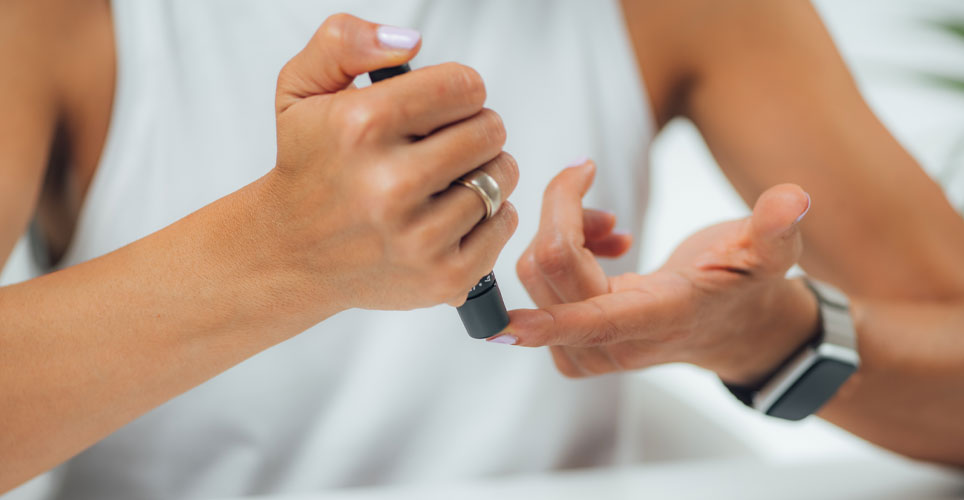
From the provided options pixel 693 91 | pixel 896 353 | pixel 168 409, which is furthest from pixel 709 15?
pixel 168 409

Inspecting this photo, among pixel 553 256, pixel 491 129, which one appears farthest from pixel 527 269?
pixel 491 129

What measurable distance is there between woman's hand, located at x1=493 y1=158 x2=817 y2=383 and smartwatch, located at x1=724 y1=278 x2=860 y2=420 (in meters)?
0.03

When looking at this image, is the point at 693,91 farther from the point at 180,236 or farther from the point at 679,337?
the point at 180,236

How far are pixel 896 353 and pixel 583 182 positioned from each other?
286 millimetres

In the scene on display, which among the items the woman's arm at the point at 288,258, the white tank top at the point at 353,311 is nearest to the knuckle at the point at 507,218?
the woman's arm at the point at 288,258

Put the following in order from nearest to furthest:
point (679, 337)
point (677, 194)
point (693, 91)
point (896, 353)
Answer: point (679, 337) < point (896, 353) < point (693, 91) < point (677, 194)

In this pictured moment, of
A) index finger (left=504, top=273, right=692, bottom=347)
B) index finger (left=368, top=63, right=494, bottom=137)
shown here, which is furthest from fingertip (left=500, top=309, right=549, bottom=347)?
index finger (left=368, top=63, right=494, bottom=137)

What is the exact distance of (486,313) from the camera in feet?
0.95

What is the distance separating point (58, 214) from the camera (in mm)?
462

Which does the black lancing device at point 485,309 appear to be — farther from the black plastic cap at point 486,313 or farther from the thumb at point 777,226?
the thumb at point 777,226

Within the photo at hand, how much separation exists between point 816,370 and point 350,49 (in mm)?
355

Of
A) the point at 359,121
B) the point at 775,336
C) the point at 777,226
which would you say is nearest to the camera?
the point at 359,121

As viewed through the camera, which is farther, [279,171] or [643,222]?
[643,222]

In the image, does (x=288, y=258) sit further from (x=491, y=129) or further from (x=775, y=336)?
(x=775, y=336)
